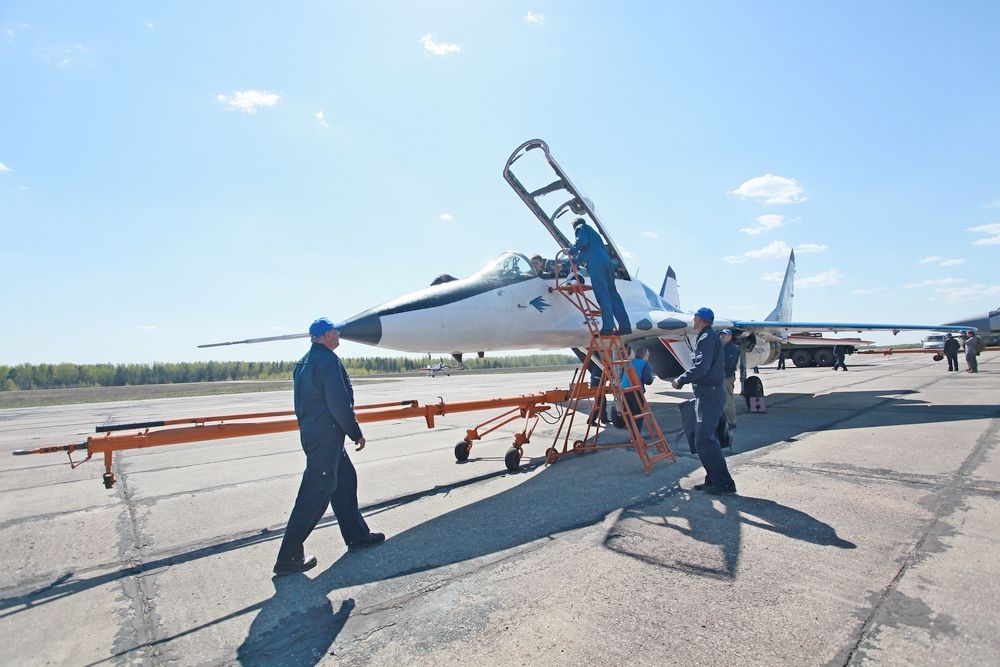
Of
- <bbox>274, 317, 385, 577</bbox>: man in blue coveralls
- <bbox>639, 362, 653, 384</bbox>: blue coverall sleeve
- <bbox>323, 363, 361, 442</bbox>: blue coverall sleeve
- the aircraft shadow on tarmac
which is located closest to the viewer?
the aircraft shadow on tarmac

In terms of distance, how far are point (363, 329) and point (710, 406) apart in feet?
12.3

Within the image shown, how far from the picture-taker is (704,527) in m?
3.89

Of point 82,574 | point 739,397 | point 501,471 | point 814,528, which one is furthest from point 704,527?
point 739,397

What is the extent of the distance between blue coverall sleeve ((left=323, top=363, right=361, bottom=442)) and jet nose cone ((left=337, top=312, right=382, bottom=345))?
208cm

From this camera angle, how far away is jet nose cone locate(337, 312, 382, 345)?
227 inches

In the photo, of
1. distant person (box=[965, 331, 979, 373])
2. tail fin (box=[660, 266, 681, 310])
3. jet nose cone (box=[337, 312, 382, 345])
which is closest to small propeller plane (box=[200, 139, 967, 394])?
jet nose cone (box=[337, 312, 382, 345])

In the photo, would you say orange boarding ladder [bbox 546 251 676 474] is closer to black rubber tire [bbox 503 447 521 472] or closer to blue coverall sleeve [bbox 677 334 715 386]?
black rubber tire [bbox 503 447 521 472]

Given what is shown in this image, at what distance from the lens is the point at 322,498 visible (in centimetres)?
356

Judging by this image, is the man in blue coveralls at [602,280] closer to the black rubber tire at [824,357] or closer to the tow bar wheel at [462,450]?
the tow bar wheel at [462,450]

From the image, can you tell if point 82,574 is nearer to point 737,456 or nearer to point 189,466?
point 189,466

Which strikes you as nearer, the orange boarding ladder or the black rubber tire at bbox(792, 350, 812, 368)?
the orange boarding ladder

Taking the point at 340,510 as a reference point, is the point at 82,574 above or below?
below

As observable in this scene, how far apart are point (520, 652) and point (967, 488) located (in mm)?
4748

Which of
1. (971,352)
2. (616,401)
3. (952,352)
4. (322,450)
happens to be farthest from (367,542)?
(952,352)
